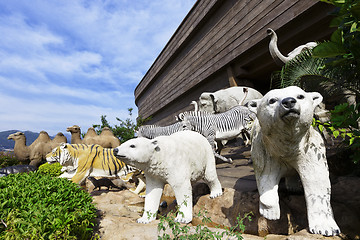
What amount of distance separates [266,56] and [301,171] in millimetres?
5951

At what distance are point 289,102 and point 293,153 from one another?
59cm

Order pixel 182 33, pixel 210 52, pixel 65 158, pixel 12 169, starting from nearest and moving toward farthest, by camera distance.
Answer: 1. pixel 65 158
2. pixel 12 169
3. pixel 210 52
4. pixel 182 33

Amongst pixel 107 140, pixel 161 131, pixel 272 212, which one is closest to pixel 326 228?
pixel 272 212

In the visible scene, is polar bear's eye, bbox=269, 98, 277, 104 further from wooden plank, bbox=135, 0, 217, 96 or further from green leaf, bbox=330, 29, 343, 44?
wooden plank, bbox=135, 0, 217, 96

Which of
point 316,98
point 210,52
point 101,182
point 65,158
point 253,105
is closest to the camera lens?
point 316,98

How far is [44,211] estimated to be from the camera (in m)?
1.91

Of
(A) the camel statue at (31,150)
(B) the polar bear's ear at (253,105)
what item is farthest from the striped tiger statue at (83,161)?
(A) the camel statue at (31,150)

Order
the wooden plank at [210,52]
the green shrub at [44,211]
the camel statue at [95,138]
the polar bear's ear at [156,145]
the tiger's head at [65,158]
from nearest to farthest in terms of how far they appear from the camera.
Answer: the green shrub at [44,211]
the polar bear's ear at [156,145]
the tiger's head at [65,158]
the wooden plank at [210,52]
the camel statue at [95,138]

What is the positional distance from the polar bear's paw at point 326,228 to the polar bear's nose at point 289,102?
1.10m

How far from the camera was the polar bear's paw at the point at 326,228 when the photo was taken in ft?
5.76

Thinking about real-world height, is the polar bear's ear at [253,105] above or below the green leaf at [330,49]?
below

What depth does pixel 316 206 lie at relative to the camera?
187 cm

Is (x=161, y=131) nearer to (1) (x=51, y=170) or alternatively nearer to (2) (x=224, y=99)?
(2) (x=224, y=99)

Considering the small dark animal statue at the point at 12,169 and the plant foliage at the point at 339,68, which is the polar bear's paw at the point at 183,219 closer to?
the plant foliage at the point at 339,68
